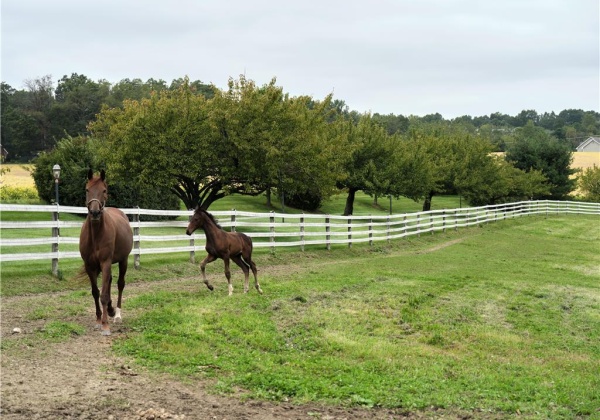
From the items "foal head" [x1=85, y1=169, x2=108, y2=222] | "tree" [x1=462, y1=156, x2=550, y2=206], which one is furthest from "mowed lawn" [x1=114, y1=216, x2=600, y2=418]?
Answer: "tree" [x1=462, y1=156, x2=550, y2=206]

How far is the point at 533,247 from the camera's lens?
94.7 ft

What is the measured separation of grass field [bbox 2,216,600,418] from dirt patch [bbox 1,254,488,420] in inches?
9.3

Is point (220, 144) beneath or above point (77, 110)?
beneath

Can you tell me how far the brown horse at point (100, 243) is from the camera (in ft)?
26.9

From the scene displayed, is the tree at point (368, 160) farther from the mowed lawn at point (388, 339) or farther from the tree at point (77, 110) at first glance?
the tree at point (77, 110)

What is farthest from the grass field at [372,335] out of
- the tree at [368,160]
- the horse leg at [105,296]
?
the tree at [368,160]

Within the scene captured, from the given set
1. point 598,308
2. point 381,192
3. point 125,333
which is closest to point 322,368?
point 125,333

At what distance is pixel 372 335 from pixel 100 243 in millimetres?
4386

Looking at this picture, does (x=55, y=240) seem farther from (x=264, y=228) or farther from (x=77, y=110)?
(x=77, y=110)

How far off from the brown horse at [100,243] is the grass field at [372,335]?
1.55 ft

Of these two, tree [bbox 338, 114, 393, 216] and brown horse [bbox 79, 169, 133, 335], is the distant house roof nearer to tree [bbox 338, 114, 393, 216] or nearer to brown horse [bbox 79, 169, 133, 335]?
tree [bbox 338, 114, 393, 216]

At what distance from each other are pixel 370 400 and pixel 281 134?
63.9 feet

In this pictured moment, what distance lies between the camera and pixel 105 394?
5844 millimetres

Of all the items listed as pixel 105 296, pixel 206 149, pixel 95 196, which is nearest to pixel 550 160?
pixel 206 149
